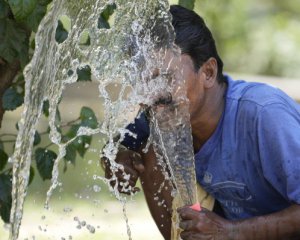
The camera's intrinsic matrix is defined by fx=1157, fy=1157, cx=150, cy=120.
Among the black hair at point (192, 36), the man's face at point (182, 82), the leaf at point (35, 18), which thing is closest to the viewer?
the man's face at point (182, 82)

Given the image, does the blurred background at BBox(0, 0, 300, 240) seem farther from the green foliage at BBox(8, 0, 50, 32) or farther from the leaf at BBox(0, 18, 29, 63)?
the green foliage at BBox(8, 0, 50, 32)

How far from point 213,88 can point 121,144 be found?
57cm

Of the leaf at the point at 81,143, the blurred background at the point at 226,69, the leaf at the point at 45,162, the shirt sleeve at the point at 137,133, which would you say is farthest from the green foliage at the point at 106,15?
the blurred background at the point at 226,69

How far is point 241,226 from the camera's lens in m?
3.91

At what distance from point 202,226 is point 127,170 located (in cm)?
63

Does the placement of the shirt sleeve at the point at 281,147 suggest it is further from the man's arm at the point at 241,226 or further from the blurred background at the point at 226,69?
the blurred background at the point at 226,69

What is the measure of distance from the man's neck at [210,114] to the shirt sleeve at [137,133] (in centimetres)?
32

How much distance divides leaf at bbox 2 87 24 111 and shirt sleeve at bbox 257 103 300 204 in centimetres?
103

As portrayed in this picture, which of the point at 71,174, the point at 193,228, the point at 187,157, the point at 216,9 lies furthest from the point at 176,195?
the point at 216,9

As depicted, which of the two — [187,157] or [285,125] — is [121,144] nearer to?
[187,157]

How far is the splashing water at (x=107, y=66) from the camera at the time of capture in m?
4.05

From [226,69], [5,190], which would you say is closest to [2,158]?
[5,190]

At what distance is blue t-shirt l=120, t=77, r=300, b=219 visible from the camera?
12.8 ft

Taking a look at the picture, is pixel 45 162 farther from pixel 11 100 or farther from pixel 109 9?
pixel 109 9
